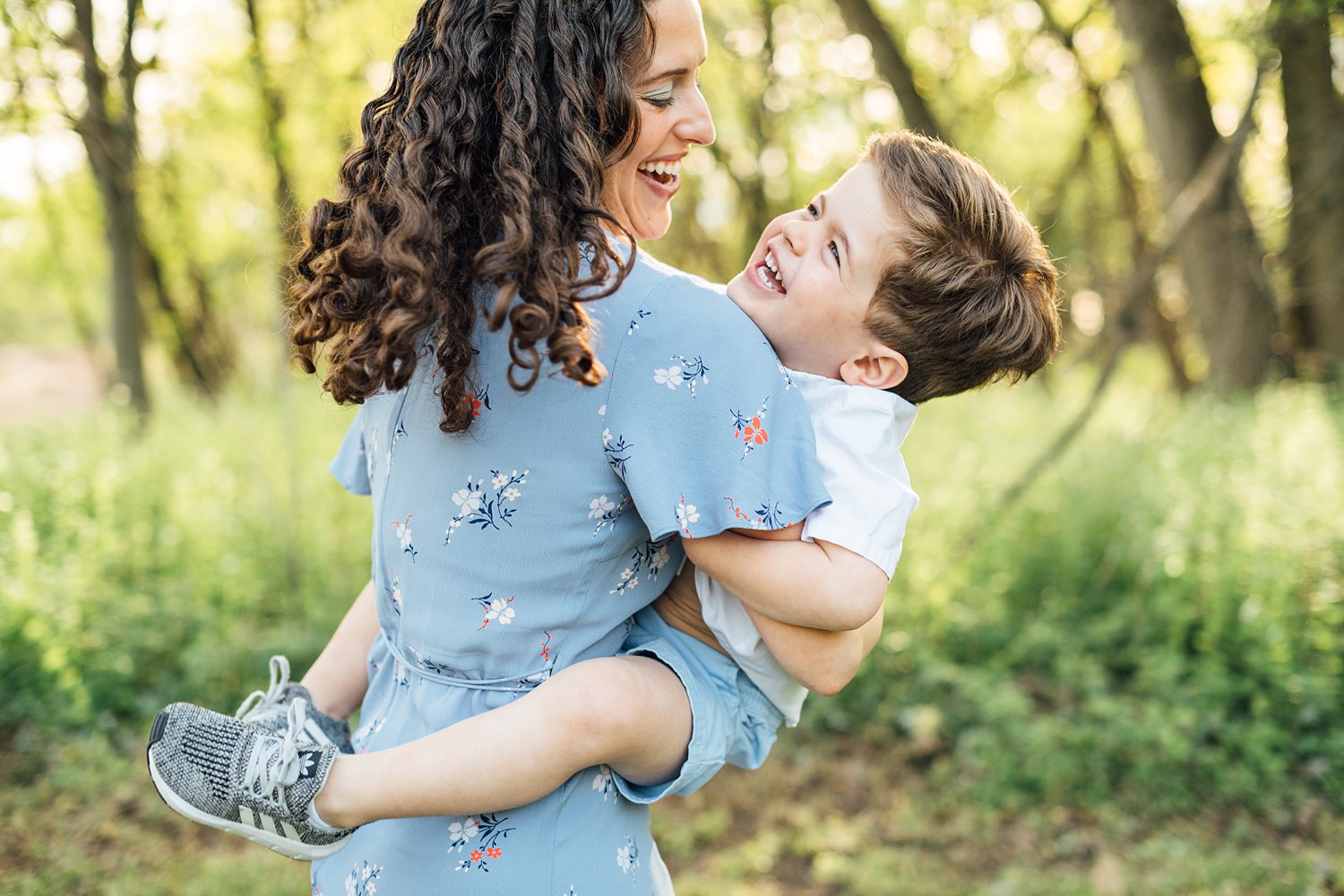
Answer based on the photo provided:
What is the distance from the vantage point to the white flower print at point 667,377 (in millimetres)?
1276

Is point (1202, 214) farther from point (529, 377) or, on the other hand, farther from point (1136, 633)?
point (529, 377)

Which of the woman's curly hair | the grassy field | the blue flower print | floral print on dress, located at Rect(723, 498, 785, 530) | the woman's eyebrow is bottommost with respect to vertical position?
the grassy field

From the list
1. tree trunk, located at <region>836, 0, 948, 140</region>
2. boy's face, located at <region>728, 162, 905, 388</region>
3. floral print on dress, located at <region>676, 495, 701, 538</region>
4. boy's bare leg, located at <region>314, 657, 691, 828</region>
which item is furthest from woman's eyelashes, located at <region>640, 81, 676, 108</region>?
tree trunk, located at <region>836, 0, 948, 140</region>

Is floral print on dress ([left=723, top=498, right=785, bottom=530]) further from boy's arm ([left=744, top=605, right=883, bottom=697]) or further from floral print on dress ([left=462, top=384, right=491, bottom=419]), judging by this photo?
floral print on dress ([left=462, top=384, right=491, bottom=419])

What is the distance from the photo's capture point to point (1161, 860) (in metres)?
3.76

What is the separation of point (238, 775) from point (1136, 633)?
4.32m

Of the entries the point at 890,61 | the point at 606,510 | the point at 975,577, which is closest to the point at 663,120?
the point at 606,510

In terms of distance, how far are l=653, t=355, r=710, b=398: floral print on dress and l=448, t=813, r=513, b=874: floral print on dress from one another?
64cm

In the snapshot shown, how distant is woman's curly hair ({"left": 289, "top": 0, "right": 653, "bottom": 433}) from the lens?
120 cm

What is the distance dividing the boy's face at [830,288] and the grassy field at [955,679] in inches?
111

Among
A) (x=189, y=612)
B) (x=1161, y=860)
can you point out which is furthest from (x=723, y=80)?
(x=1161, y=860)

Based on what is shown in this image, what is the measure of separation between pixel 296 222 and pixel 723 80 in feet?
33.9

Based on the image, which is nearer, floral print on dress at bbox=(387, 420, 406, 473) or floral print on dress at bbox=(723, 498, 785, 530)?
floral print on dress at bbox=(723, 498, 785, 530)

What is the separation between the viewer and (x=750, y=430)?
1.31 m
